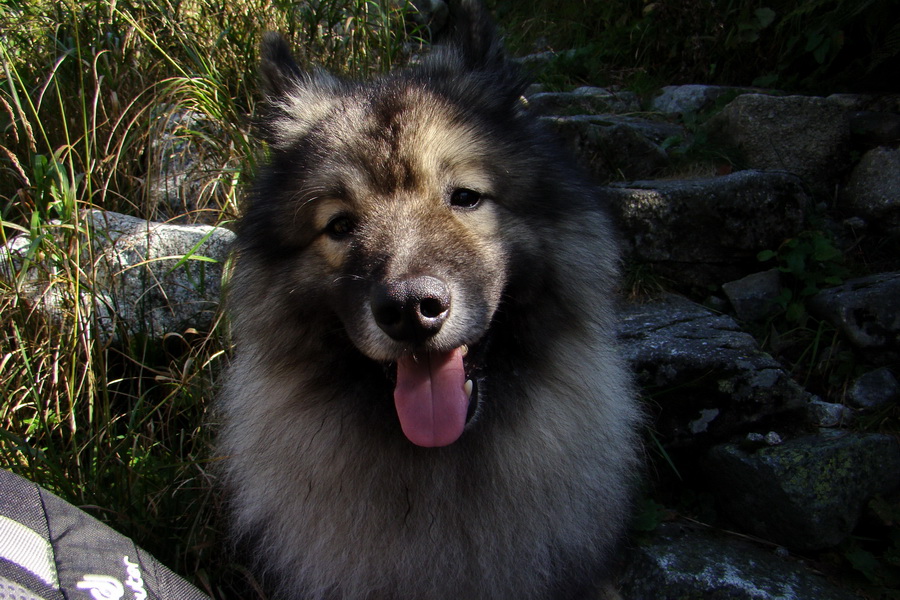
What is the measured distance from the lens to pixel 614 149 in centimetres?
410

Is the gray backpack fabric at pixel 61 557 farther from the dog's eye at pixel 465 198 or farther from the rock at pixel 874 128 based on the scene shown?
the rock at pixel 874 128

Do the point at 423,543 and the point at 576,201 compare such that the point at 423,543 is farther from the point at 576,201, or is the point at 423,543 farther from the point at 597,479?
the point at 576,201

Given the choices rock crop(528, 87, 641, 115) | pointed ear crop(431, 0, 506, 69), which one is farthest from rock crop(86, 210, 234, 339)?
rock crop(528, 87, 641, 115)

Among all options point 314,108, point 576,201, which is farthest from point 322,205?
point 576,201

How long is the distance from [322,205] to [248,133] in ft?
6.64

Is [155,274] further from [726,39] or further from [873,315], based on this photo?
[726,39]

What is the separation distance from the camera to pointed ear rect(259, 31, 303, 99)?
7.39 ft

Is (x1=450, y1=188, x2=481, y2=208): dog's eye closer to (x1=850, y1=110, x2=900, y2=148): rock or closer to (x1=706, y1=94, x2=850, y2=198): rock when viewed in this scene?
(x1=706, y1=94, x2=850, y2=198): rock

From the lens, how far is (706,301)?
130 inches

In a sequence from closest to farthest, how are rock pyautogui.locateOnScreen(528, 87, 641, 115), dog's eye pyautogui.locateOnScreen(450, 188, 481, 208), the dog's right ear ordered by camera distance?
dog's eye pyautogui.locateOnScreen(450, 188, 481, 208), the dog's right ear, rock pyautogui.locateOnScreen(528, 87, 641, 115)

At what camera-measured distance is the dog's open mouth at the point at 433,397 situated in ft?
Answer: 5.66

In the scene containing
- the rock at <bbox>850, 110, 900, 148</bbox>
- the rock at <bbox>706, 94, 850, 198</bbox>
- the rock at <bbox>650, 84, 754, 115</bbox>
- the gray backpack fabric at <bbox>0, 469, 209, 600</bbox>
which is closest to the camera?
the gray backpack fabric at <bbox>0, 469, 209, 600</bbox>

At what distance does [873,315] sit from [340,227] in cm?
241

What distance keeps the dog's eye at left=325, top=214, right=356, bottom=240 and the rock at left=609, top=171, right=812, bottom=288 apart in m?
1.82
